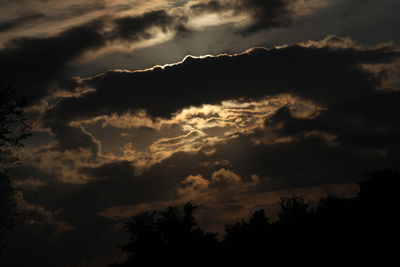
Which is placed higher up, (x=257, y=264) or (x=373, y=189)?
(x=373, y=189)

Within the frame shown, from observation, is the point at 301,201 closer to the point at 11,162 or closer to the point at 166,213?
the point at 166,213

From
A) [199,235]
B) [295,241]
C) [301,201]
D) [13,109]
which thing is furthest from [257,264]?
[301,201]

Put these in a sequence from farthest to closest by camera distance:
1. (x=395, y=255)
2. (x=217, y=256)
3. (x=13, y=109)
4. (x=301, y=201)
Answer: (x=301, y=201) → (x=217, y=256) → (x=395, y=255) → (x=13, y=109)

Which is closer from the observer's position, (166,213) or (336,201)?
(166,213)

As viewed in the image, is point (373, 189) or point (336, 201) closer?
point (373, 189)

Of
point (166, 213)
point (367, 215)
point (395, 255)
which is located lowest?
point (395, 255)

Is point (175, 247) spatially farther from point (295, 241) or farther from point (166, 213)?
point (295, 241)

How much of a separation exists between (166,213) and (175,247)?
13.6ft

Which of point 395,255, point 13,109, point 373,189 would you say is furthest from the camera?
point 373,189

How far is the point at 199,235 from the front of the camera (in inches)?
2063

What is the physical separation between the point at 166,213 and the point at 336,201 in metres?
43.2

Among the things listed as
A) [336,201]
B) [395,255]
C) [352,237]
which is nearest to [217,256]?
[352,237]

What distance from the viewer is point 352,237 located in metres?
53.1

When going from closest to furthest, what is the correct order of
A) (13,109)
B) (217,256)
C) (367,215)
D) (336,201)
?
(13,109), (217,256), (367,215), (336,201)
